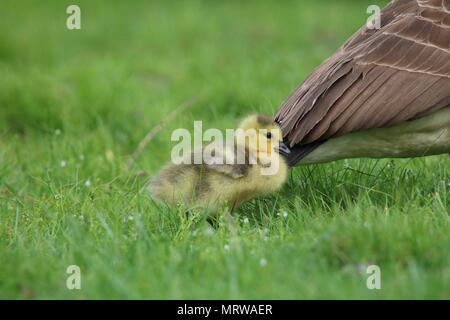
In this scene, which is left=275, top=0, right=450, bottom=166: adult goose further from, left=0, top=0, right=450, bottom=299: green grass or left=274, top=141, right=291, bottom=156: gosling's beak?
left=0, top=0, right=450, bottom=299: green grass

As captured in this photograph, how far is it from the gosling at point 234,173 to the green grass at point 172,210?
14cm

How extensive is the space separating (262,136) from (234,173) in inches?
10.1

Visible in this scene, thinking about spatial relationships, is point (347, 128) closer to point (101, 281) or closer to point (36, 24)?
point (101, 281)

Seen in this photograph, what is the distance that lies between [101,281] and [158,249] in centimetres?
39

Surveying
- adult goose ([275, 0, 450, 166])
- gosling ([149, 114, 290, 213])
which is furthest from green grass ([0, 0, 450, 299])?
adult goose ([275, 0, 450, 166])

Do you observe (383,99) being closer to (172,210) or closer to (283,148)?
(283,148)

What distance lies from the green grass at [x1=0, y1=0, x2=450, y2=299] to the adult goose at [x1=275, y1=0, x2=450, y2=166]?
0.89 ft

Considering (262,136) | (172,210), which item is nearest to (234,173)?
(262,136)

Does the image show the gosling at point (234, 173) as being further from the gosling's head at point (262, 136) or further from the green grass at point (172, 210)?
the green grass at point (172, 210)

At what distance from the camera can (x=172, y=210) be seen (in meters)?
4.61

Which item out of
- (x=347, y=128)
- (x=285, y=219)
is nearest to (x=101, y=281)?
(x=285, y=219)

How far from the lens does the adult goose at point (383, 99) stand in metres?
4.44

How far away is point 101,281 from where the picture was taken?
12.2 feet
